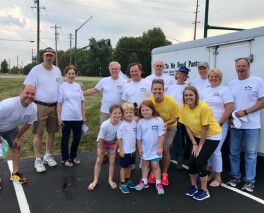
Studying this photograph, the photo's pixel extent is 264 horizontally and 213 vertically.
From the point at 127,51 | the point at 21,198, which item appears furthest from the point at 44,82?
the point at 127,51

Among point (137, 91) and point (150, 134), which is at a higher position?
point (137, 91)

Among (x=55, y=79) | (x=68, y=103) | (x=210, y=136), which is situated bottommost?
(x=210, y=136)

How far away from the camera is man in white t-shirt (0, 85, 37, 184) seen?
13.0ft

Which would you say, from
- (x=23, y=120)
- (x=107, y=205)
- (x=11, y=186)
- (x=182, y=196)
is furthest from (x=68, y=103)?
(x=182, y=196)

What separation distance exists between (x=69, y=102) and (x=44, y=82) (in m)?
0.54

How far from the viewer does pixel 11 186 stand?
4.28 m

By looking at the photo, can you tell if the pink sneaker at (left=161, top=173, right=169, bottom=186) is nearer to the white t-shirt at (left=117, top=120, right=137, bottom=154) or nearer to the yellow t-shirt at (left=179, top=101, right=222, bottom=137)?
the white t-shirt at (left=117, top=120, right=137, bottom=154)

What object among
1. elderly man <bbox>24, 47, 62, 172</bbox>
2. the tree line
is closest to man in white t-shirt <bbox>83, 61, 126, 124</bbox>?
elderly man <bbox>24, 47, 62, 172</bbox>

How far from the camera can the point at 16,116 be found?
404cm

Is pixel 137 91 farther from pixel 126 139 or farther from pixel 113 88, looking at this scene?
pixel 126 139

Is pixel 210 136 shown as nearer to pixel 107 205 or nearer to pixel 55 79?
pixel 107 205

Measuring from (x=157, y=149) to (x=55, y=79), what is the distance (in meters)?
2.17

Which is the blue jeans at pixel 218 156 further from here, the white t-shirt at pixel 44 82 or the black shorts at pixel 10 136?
the black shorts at pixel 10 136

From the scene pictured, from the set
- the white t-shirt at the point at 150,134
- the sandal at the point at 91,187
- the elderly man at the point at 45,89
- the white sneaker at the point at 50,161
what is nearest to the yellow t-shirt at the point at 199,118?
the white t-shirt at the point at 150,134
